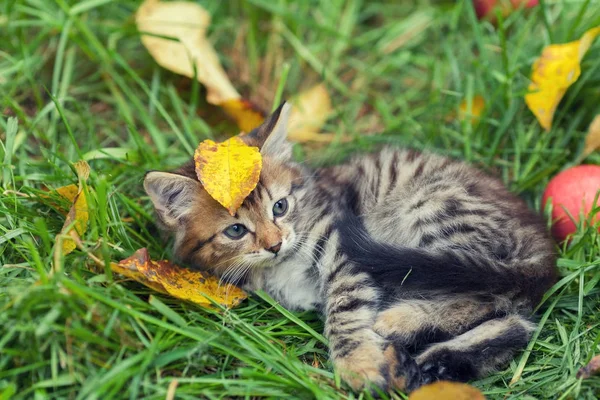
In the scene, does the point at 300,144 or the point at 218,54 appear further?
the point at 218,54

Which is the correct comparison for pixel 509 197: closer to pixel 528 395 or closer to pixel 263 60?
pixel 528 395

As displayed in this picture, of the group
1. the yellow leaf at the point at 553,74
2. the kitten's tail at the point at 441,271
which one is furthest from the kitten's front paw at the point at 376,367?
the yellow leaf at the point at 553,74

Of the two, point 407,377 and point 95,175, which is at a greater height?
point 95,175

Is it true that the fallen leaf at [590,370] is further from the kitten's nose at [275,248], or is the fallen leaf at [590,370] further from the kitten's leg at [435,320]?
the kitten's nose at [275,248]

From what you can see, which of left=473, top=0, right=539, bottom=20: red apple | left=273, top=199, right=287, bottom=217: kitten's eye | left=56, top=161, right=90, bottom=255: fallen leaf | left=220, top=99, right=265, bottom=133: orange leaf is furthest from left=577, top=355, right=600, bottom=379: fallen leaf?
left=473, top=0, right=539, bottom=20: red apple

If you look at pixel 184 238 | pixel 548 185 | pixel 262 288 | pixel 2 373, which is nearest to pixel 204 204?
pixel 184 238

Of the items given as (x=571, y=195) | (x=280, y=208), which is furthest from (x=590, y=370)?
(x=280, y=208)
